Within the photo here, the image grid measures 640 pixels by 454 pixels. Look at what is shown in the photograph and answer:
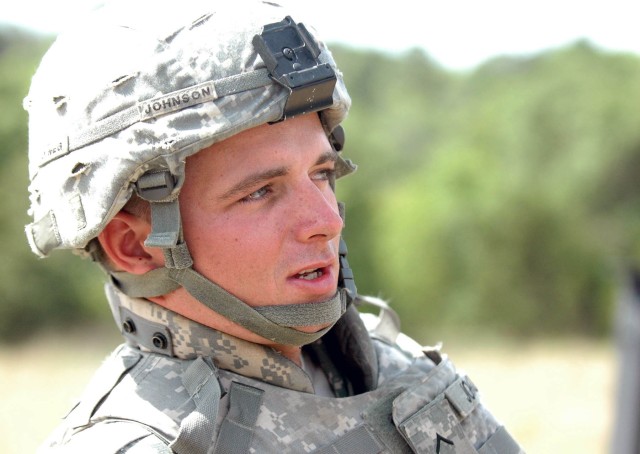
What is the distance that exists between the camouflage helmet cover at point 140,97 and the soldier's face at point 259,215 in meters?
0.09

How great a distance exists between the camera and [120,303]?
11.1 ft

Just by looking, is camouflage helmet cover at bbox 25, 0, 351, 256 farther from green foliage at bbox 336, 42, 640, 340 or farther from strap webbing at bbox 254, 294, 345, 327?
green foliage at bbox 336, 42, 640, 340

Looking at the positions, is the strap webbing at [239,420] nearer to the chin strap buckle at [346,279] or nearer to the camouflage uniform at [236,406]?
the camouflage uniform at [236,406]

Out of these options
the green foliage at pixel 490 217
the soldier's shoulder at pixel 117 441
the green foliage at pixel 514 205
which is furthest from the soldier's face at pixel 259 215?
the green foliage at pixel 514 205

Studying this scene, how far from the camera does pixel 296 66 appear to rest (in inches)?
120

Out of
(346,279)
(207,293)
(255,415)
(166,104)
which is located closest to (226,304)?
(207,293)

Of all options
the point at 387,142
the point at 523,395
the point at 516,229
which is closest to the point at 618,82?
the point at 387,142

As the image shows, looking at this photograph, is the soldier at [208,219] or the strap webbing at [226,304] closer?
the soldier at [208,219]

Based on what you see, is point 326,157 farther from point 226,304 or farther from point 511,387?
point 511,387

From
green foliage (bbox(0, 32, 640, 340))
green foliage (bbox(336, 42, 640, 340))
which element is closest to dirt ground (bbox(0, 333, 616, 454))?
green foliage (bbox(0, 32, 640, 340))

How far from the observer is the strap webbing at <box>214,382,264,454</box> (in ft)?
9.48

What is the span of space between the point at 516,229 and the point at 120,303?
15.8m

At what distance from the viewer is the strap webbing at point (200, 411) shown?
2.78 metres

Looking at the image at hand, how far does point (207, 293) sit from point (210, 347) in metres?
0.19
